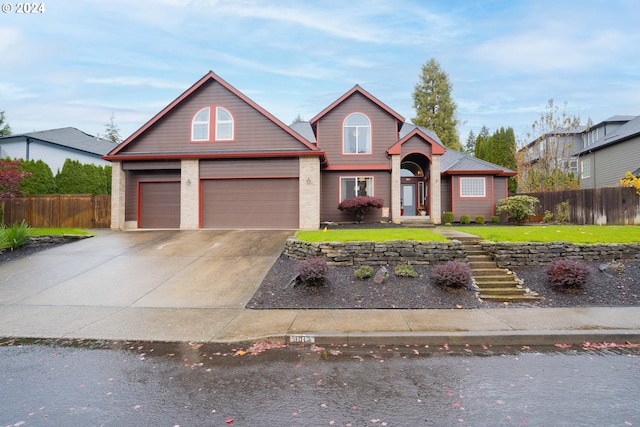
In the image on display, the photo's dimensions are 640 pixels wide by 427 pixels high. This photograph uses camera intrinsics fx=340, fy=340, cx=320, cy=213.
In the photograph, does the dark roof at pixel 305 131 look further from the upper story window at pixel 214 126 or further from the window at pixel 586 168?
the window at pixel 586 168

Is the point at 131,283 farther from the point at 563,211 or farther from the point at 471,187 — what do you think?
the point at 563,211

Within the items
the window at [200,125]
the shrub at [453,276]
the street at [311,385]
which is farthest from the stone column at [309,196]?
the street at [311,385]

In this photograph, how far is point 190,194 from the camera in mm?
15406

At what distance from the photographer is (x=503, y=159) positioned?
29.8 m

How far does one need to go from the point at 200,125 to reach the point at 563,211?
64.8 ft

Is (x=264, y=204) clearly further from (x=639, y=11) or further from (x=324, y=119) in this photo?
(x=639, y=11)

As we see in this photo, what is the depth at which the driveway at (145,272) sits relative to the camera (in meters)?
7.24

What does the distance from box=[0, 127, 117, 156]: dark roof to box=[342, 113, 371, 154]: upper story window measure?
20.3 metres

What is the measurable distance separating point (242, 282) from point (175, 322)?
7.74ft

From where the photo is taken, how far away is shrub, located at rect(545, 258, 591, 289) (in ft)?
23.3

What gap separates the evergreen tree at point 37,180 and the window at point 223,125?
31.1 ft

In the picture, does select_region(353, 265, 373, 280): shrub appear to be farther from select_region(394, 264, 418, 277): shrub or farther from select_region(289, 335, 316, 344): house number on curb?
select_region(289, 335, 316, 344): house number on curb

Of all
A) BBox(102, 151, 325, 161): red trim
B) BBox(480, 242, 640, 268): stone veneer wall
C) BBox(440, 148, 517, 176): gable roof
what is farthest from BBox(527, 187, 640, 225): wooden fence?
BBox(102, 151, 325, 161): red trim

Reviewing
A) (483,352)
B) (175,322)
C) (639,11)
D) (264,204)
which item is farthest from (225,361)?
(639,11)
